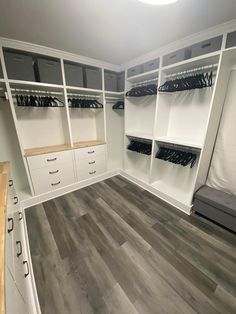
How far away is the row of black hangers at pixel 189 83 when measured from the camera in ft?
6.01

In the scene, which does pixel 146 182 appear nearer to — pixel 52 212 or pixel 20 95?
pixel 52 212

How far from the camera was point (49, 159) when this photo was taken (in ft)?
7.72

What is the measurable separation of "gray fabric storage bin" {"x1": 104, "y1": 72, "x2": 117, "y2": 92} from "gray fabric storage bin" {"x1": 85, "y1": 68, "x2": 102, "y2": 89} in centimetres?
16

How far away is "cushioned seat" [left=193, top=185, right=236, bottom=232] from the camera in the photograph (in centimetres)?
174

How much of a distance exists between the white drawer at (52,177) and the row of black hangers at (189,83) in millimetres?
2026

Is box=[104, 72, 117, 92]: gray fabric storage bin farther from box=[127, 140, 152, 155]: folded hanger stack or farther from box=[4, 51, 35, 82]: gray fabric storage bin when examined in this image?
box=[4, 51, 35, 82]: gray fabric storage bin

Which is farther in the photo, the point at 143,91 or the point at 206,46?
the point at 143,91

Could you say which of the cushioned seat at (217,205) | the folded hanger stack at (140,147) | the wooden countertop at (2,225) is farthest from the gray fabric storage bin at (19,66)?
the cushioned seat at (217,205)

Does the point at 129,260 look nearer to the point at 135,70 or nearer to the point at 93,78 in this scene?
the point at 93,78

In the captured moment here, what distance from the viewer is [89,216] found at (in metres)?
2.09

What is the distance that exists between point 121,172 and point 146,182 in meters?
0.72

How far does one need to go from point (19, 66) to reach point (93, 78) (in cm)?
111

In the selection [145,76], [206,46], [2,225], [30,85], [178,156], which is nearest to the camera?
[2,225]

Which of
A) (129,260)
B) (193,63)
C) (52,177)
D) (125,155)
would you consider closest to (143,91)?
(193,63)
